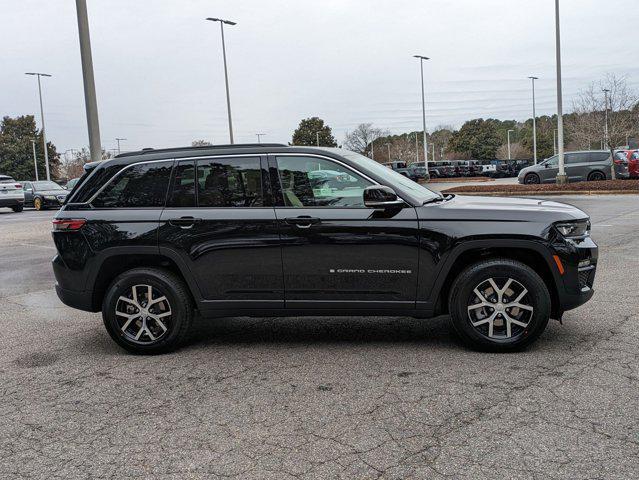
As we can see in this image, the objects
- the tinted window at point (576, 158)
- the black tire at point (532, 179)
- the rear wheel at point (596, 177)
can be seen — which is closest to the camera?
the rear wheel at point (596, 177)

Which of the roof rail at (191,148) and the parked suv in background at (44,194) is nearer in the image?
the roof rail at (191,148)

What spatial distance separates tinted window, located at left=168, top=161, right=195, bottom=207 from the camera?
5.31 meters

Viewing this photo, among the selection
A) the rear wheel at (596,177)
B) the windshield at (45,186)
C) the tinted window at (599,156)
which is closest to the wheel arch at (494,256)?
the rear wheel at (596,177)

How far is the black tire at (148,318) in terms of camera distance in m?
5.23

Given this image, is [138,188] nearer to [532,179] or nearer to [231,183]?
[231,183]

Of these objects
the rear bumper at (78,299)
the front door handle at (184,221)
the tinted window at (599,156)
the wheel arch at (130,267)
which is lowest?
the rear bumper at (78,299)

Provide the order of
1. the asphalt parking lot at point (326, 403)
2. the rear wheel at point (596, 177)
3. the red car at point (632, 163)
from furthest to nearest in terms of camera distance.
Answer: the red car at point (632, 163)
the rear wheel at point (596, 177)
the asphalt parking lot at point (326, 403)

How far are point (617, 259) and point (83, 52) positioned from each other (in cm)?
966

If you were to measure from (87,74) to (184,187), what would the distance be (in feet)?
23.5

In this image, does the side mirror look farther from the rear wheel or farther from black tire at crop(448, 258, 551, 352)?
the rear wheel

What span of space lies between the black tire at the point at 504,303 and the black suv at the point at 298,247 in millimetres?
11

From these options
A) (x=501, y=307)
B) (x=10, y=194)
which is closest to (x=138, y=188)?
(x=501, y=307)

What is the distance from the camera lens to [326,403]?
406 cm

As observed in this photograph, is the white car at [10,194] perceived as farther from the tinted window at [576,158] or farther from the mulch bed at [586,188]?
the tinted window at [576,158]
